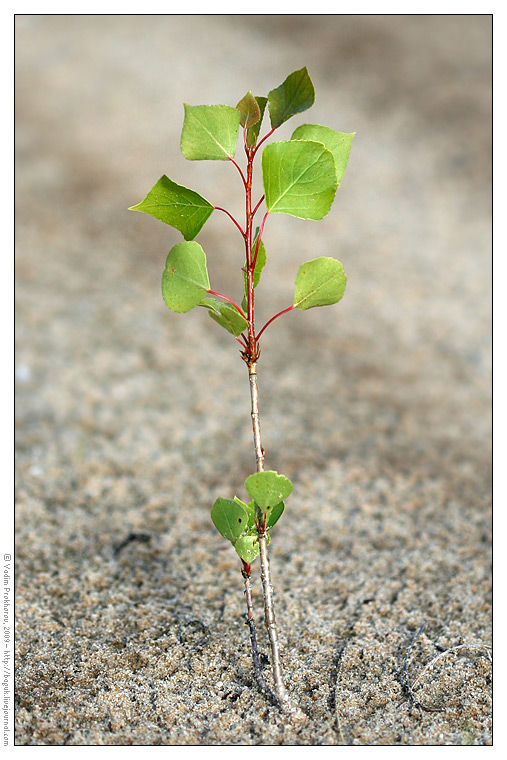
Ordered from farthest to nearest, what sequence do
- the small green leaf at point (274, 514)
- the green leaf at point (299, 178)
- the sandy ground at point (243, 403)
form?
the sandy ground at point (243, 403)
the small green leaf at point (274, 514)
the green leaf at point (299, 178)

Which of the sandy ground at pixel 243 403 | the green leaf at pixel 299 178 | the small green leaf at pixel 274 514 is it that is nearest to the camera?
the green leaf at pixel 299 178

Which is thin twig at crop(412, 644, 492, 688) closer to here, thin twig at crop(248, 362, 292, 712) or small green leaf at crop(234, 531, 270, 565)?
thin twig at crop(248, 362, 292, 712)

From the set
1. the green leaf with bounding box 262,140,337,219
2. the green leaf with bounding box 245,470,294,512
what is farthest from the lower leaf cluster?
the green leaf with bounding box 262,140,337,219

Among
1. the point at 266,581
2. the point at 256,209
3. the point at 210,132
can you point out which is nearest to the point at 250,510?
the point at 266,581

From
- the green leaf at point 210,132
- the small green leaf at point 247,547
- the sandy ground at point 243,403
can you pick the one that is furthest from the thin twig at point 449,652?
the green leaf at point 210,132

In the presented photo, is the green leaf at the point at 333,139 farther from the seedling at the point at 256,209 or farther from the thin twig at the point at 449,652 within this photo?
the thin twig at the point at 449,652

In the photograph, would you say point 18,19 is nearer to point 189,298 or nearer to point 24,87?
point 24,87

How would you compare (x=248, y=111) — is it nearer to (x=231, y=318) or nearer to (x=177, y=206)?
(x=177, y=206)
